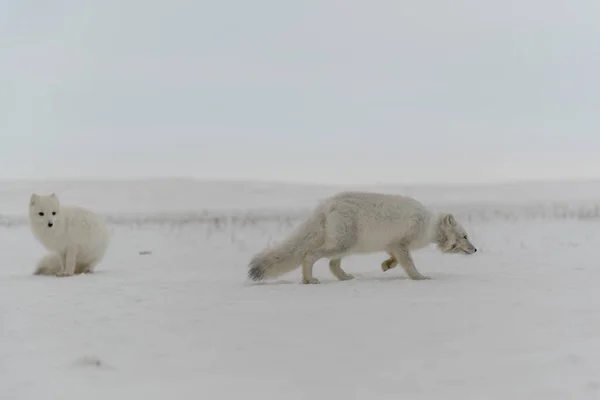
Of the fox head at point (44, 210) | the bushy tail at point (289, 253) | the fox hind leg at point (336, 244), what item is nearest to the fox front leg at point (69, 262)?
the fox head at point (44, 210)

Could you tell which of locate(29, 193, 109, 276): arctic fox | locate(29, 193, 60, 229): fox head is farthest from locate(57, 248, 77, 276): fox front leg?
locate(29, 193, 60, 229): fox head

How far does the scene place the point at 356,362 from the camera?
3062 mm

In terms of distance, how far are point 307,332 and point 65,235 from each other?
4.27 metres

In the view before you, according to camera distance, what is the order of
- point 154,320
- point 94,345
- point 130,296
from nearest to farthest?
point 94,345 → point 154,320 → point 130,296

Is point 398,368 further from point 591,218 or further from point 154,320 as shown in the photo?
point 591,218

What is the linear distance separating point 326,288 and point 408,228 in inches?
53.3

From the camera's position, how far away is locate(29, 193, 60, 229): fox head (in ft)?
23.4

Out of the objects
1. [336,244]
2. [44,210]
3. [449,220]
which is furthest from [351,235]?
[44,210]

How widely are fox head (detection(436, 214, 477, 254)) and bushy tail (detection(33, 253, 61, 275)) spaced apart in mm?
4099

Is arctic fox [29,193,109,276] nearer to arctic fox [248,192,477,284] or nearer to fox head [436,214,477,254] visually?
arctic fox [248,192,477,284]

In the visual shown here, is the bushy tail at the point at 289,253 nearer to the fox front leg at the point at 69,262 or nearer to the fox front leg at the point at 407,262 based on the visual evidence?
the fox front leg at the point at 407,262

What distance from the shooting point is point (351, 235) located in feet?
20.8

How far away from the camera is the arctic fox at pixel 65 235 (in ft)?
23.5

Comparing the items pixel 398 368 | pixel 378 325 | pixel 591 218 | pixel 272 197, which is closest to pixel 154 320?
pixel 378 325
